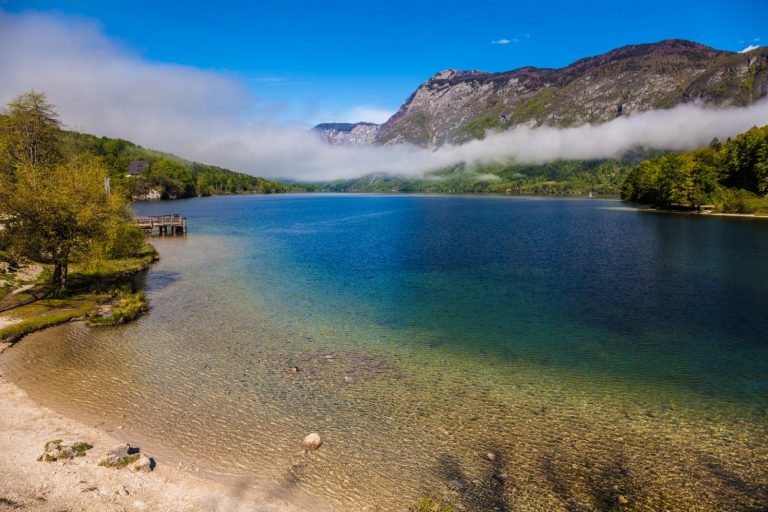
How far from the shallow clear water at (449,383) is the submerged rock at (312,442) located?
340mm

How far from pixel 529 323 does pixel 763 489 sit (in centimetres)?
1670

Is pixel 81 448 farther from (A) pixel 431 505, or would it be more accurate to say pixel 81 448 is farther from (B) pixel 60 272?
(B) pixel 60 272

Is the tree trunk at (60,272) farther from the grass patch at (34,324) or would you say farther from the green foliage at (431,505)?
the green foliage at (431,505)

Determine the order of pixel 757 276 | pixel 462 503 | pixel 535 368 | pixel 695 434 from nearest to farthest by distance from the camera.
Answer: pixel 462 503
pixel 695 434
pixel 535 368
pixel 757 276

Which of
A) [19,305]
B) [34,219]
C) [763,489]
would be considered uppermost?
[34,219]

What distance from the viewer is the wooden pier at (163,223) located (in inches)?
3288

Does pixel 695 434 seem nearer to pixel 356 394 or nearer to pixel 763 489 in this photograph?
pixel 763 489

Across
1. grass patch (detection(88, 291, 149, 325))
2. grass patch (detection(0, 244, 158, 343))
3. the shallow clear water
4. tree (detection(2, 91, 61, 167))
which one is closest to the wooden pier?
tree (detection(2, 91, 61, 167))

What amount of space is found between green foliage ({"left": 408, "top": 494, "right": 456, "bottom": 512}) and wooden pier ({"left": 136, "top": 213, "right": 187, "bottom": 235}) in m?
86.7

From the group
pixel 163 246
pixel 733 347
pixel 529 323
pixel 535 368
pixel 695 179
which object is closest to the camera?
pixel 535 368

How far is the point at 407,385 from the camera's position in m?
20.4

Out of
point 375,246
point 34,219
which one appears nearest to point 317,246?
point 375,246

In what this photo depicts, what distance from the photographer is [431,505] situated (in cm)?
1212

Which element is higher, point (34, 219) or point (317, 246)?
point (34, 219)
